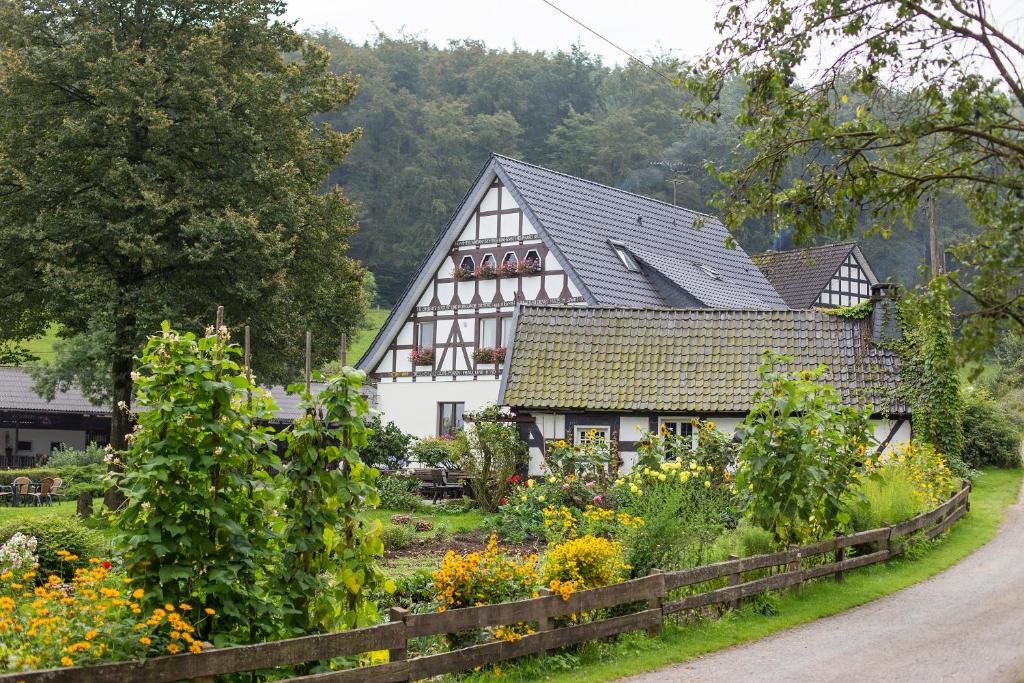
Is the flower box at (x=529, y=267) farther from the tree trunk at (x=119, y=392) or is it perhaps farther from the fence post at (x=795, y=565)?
the fence post at (x=795, y=565)

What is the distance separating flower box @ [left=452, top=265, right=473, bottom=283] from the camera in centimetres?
3272

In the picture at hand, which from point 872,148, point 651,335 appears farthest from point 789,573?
point 651,335

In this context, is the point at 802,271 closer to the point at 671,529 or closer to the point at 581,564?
the point at 671,529

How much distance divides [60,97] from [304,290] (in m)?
6.38

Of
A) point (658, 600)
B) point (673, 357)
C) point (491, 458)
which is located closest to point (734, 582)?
point (658, 600)

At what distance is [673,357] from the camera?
2378cm

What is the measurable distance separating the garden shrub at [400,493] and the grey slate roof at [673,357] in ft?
9.95

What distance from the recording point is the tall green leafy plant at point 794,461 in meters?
13.4

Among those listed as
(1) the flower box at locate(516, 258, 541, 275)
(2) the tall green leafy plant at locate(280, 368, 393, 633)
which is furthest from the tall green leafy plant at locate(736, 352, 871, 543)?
(1) the flower box at locate(516, 258, 541, 275)

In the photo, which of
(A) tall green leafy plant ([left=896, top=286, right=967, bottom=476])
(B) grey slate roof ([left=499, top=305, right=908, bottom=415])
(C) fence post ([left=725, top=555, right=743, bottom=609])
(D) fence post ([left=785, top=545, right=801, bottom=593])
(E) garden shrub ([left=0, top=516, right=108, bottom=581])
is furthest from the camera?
(B) grey slate roof ([left=499, top=305, right=908, bottom=415])

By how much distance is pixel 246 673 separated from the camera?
762 centimetres

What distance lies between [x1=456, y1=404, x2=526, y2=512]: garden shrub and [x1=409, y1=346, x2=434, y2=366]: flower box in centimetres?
964

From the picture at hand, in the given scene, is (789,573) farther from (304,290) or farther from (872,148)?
(304,290)

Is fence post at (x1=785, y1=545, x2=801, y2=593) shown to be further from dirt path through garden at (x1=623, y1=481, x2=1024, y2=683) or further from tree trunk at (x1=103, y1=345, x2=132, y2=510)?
tree trunk at (x1=103, y1=345, x2=132, y2=510)
